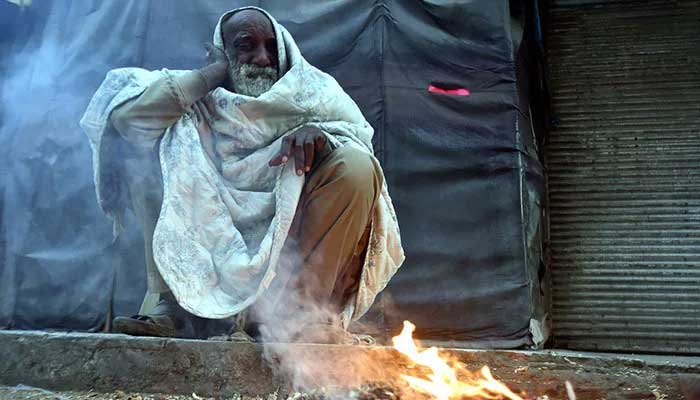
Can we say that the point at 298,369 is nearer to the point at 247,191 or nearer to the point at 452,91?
the point at 247,191

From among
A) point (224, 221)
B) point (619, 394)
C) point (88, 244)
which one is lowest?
point (88, 244)

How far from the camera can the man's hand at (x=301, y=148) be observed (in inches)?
117

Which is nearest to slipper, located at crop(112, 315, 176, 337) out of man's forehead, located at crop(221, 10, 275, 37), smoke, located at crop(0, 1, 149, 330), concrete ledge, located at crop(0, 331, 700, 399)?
concrete ledge, located at crop(0, 331, 700, 399)

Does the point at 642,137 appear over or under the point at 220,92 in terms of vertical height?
over

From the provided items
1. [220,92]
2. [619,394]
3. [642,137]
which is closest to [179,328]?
[220,92]

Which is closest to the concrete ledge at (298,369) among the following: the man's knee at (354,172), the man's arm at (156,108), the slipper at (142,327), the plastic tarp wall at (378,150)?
the slipper at (142,327)

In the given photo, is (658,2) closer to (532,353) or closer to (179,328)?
(532,353)

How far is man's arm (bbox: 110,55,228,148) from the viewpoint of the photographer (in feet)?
10.2

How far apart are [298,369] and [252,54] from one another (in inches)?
60.1

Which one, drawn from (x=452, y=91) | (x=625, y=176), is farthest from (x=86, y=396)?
(x=625, y=176)

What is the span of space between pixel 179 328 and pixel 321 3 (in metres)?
3.37

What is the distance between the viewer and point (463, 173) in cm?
545

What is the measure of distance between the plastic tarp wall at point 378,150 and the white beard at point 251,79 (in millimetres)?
2043

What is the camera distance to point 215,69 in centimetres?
330
